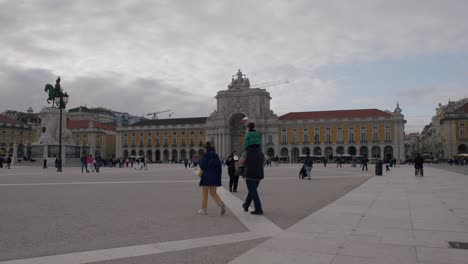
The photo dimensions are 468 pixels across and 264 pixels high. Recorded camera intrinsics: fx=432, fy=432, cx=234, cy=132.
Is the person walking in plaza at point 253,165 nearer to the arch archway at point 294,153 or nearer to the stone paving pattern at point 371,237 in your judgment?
the stone paving pattern at point 371,237

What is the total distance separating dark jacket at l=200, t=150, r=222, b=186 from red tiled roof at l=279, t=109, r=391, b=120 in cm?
7915

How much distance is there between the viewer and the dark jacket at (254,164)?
7914mm

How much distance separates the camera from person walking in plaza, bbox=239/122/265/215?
7.91m

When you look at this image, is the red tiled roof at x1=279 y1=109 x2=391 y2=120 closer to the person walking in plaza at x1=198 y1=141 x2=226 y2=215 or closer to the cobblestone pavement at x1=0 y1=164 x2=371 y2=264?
the cobblestone pavement at x1=0 y1=164 x2=371 y2=264

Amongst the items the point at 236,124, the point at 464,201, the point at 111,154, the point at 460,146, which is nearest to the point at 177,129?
the point at 236,124

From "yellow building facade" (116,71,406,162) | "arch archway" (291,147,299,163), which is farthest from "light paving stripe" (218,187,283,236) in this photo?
"arch archway" (291,147,299,163)

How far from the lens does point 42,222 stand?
6.96 meters

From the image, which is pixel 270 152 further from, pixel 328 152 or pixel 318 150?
pixel 328 152

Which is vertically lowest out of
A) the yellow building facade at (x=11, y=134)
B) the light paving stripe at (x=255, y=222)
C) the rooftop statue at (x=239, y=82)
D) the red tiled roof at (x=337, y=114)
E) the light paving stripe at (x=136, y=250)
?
the light paving stripe at (x=136, y=250)

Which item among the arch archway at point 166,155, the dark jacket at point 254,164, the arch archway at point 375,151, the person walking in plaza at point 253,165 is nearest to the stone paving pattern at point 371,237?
the person walking in plaza at point 253,165

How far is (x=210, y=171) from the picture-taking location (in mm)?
8094

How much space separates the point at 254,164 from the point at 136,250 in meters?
3.44

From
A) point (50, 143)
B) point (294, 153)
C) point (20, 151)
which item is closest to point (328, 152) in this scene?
point (294, 153)

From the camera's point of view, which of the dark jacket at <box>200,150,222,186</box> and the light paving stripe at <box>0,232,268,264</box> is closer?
the light paving stripe at <box>0,232,268,264</box>
